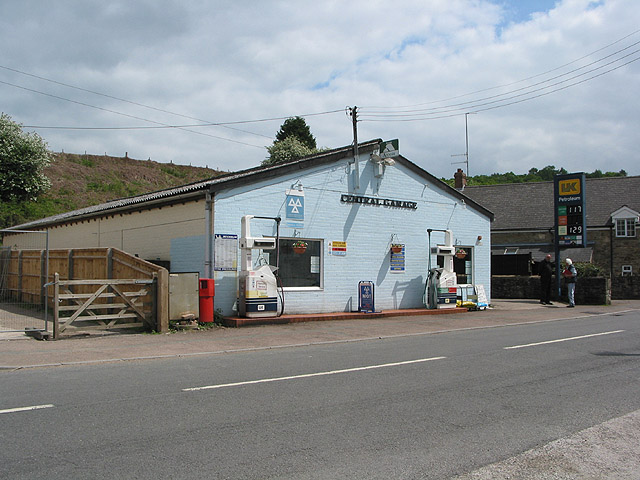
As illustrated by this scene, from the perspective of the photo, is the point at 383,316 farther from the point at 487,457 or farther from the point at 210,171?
the point at 210,171

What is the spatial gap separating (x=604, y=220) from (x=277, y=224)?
2947cm

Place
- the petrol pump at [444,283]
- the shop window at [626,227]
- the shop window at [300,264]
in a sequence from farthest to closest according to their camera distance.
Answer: the shop window at [626,227]
the petrol pump at [444,283]
the shop window at [300,264]

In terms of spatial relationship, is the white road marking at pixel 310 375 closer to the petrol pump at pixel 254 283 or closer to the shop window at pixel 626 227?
the petrol pump at pixel 254 283

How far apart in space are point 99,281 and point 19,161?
97.5 feet

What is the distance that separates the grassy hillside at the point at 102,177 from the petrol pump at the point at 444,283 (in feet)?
110

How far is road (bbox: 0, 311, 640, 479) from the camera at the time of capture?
15.5 feet

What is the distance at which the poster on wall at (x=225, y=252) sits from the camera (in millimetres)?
15242

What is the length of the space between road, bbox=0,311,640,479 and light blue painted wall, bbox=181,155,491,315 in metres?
5.98

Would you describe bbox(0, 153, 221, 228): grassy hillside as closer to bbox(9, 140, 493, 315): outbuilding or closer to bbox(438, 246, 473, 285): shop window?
bbox(9, 140, 493, 315): outbuilding

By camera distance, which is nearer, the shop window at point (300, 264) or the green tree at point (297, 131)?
the shop window at point (300, 264)

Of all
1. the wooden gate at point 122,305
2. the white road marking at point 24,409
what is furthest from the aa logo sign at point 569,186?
the white road marking at point 24,409

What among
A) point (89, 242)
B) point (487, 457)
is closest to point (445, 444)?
point (487, 457)

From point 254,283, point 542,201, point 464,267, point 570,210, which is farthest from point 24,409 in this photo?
point 542,201

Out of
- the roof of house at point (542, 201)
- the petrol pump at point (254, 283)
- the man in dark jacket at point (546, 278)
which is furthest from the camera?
the roof of house at point (542, 201)
